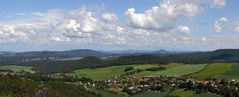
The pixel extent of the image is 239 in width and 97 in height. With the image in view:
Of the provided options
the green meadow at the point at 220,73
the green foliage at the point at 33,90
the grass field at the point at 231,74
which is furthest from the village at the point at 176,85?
the green foliage at the point at 33,90

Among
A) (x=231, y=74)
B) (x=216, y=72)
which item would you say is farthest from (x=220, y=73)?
(x=231, y=74)

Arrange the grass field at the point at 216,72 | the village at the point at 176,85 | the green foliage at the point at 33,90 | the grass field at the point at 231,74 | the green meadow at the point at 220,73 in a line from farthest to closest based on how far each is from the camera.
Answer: the grass field at the point at 216,72, the green meadow at the point at 220,73, the grass field at the point at 231,74, the green foliage at the point at 33,90, the village at the point at 176,85

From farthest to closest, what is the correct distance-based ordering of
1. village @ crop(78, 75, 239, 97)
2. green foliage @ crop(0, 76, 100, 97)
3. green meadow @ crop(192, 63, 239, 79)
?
green meadow @ crop(192, 63, 239, 79) < green foliage @ crop(0, 76, 100, 97) < village @ crop(78, 75, 239, 97)

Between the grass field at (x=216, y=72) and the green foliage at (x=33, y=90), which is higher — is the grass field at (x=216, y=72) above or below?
above

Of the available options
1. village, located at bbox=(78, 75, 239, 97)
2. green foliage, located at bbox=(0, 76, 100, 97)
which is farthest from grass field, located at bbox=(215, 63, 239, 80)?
green foliage, located at bbox=(0, 76, 100, 97)

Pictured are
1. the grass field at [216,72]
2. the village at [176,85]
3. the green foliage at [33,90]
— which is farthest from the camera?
the grass field at [216,72]

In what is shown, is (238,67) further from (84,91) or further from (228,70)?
(84,91)

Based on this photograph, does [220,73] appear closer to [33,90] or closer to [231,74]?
[231,74]

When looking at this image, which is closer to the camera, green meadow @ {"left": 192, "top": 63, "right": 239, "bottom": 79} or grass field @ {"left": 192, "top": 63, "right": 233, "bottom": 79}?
green meadow @ {"left": 192, "top": 63, "right": 239, "bottom": 79}

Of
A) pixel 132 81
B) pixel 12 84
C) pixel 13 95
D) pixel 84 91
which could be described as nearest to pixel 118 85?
pixel 132 81

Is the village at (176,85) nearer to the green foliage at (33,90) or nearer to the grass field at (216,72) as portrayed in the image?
the grass field at (216,72)

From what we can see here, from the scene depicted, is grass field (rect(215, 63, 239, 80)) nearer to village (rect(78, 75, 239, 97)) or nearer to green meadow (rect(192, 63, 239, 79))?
green meadow (rect(192, 63, 239, 79))
